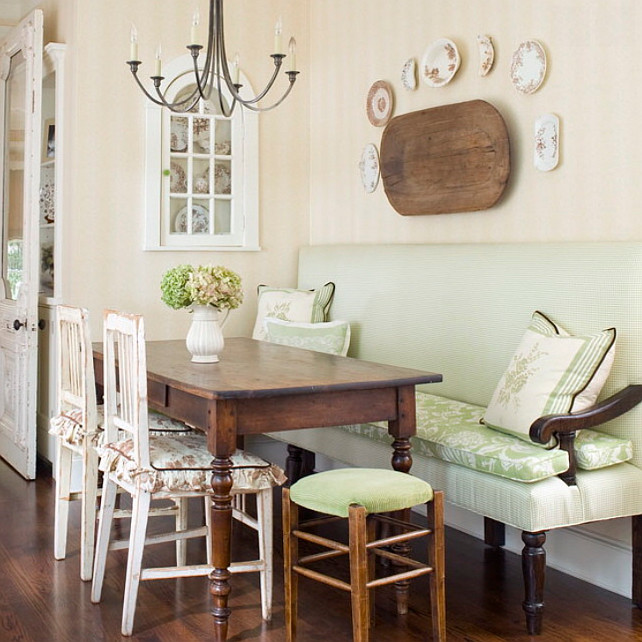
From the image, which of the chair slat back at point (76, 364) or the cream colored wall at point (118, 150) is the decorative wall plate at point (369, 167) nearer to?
the cream colored wall at point (118, 150)

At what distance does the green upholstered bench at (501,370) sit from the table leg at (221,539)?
2.83ft

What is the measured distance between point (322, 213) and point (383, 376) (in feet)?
7.90

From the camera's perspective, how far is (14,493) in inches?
185

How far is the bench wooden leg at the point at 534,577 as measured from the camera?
2941 mm

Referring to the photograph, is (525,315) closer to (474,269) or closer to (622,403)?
(474,269)

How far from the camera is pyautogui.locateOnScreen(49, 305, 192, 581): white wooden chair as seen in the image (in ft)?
11.3

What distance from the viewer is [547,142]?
12.2 feet

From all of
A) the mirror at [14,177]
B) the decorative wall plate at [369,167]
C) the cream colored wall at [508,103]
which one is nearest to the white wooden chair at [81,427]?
the mirror at [14,177]

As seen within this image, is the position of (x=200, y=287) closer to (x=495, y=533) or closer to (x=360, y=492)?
(x=360, y=492)

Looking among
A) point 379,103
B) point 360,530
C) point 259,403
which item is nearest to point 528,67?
point 379,103

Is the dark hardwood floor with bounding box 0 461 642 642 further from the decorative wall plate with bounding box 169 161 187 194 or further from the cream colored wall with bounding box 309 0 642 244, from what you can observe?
the decorative wall plate with bounding box 169 161 187 194

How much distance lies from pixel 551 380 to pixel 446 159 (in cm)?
138

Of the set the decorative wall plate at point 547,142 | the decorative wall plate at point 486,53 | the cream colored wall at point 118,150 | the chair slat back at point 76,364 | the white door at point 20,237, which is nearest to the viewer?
the chair slat back at point 76,364

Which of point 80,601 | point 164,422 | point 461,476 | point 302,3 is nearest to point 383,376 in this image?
point 461,476
